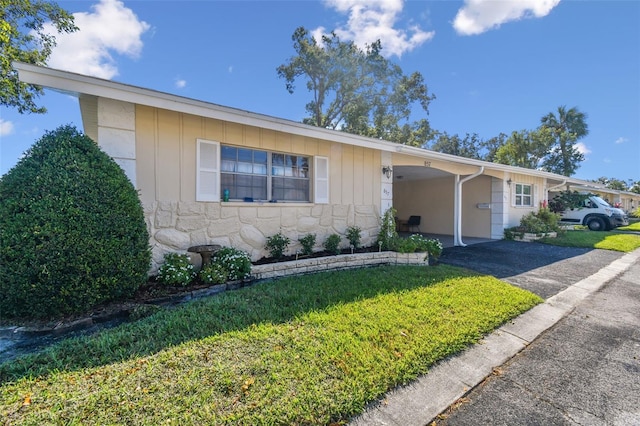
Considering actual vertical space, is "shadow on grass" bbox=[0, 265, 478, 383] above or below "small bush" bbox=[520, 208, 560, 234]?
below

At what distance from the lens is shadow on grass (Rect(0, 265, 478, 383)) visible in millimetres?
2395

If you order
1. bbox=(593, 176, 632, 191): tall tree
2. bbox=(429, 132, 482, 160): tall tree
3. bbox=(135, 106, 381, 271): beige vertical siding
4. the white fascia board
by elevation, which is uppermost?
bbox=(429, 132, 482, 160): tall tree

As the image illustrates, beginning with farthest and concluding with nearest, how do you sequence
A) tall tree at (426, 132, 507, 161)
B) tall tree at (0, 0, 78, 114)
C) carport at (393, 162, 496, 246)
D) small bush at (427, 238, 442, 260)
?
tall tree at (426, 132, 507, 161) → carport at (393, 162, 496, 246) → tall tree at (0, 0, 78, 114) → small bush at (427, 238, 442, 260)

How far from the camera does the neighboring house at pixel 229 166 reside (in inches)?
172

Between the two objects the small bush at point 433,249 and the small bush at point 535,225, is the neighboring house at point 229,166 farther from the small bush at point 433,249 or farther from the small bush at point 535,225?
the small bush at point 535,225

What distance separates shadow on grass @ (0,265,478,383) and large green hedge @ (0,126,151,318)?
0.70 m

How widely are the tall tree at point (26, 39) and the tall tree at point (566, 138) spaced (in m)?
34.8

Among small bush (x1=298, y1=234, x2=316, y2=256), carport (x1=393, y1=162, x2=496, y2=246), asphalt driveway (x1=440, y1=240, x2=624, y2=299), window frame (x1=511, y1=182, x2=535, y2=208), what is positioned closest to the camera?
asphalt driveway (x1=440, y1=240, x2=624, y2=299)

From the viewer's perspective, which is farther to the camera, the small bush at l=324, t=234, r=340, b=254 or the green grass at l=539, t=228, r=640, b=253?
the green grass at l=539, t=228, r=640, b=253

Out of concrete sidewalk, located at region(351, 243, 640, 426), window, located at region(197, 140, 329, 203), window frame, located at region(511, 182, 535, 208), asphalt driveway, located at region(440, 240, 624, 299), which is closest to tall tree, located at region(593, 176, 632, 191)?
window frame, located at region(511, 182, 535, 208)

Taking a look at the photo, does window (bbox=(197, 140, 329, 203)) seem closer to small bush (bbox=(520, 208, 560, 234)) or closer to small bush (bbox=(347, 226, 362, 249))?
small bush (bbox=(347, 226, 362, 249))

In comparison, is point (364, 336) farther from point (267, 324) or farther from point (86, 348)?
point (86, 348)

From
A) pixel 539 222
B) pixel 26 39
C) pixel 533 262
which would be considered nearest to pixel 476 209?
pixel 539 222

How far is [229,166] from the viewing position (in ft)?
18.0
